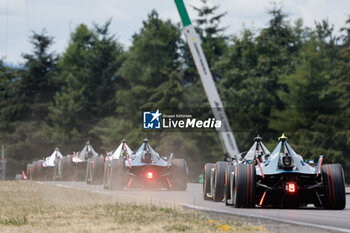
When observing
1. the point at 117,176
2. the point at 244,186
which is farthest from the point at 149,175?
the point at 244,186

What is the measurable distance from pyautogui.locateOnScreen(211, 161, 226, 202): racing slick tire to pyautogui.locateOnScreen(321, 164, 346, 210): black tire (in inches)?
127

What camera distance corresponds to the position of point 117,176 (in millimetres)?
25781

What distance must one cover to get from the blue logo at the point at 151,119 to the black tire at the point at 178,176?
138 feet

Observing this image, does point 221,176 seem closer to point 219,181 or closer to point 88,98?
point 219,181

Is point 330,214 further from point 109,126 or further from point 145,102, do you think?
point 109,126

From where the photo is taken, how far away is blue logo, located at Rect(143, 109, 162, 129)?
6875 centimetres

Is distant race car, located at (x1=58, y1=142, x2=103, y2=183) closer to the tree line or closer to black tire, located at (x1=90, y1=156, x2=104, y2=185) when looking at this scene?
black tire, located at (x1=90, y1=156, x2=104, y2=185)

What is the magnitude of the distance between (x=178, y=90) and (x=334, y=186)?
5168 cm

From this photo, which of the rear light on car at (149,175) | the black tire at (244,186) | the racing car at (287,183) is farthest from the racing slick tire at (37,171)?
the black tire at (244,186)

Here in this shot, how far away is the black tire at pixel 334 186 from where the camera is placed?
15266 millimetres

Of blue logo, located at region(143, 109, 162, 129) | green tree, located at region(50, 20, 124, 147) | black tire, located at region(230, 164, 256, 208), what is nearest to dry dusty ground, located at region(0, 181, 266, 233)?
black tire, located at region(230, 164, 256, 208)

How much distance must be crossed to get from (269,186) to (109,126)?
199 ft

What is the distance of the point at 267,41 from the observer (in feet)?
219

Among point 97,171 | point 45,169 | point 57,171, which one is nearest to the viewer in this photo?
point 97,171
